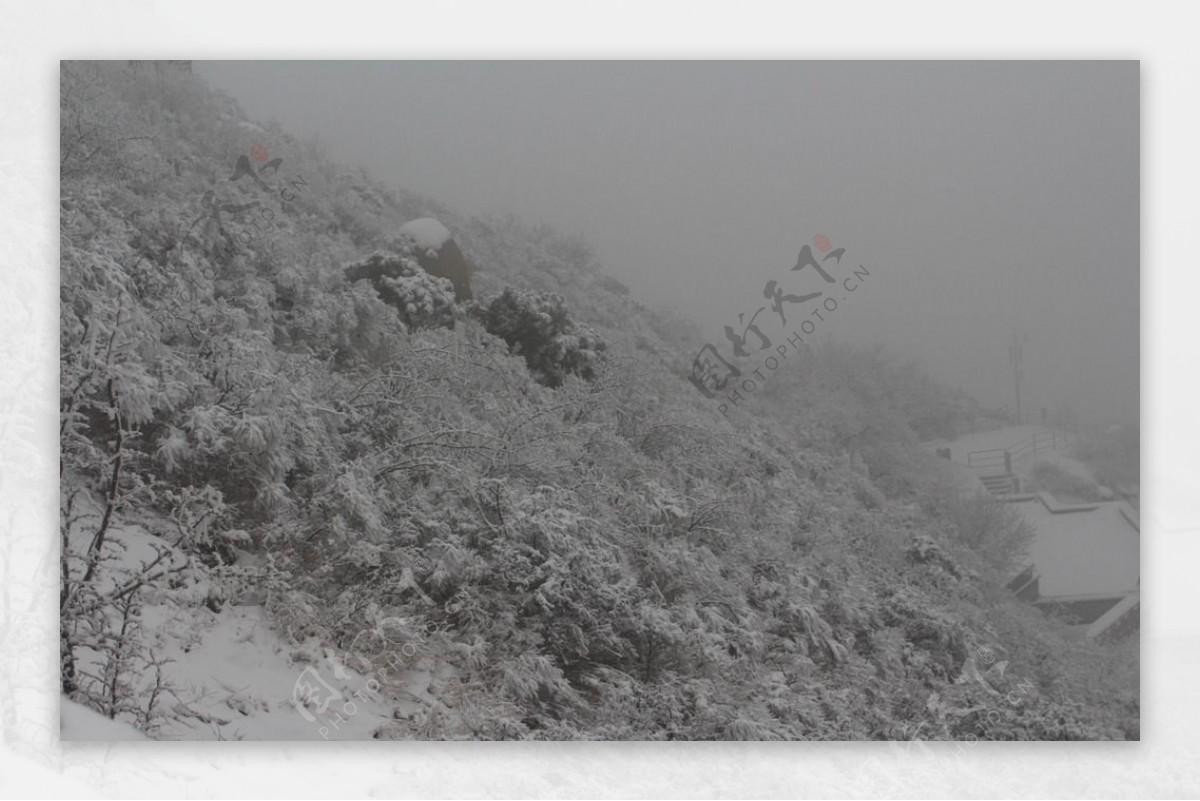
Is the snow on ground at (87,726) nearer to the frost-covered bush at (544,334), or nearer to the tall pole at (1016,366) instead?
the frost-covered bush at (544,334)

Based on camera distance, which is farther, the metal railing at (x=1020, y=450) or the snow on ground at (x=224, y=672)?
the metal railing at (x=1020, y=450)

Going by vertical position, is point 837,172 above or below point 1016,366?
above

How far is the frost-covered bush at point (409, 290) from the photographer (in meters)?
5.40

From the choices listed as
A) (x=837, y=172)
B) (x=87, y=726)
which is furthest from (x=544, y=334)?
(x=87, y=726)

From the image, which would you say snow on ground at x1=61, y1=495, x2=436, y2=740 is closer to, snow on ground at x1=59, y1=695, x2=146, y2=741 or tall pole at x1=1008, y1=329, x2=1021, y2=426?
snow on ground at x1=59, y1=695, x2=146, y2=741

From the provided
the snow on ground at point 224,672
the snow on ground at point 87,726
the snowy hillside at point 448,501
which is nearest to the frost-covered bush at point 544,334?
the snowy hillside at point 448,501

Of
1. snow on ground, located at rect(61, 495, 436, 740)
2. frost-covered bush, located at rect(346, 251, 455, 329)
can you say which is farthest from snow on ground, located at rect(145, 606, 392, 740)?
frost-covered bush, located at rect(346, 251, 455, 329)

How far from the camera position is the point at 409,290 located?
541 centimetres

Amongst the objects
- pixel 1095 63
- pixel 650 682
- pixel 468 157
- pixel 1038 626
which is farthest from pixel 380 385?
pixel 1095 63

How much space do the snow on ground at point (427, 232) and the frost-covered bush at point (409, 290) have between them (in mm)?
132

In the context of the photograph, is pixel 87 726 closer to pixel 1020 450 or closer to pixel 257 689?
pixel 257 689

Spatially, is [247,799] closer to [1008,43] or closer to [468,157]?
[468,157]

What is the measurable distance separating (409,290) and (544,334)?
0.81 m

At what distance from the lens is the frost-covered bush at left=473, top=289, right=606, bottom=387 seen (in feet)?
17.5
